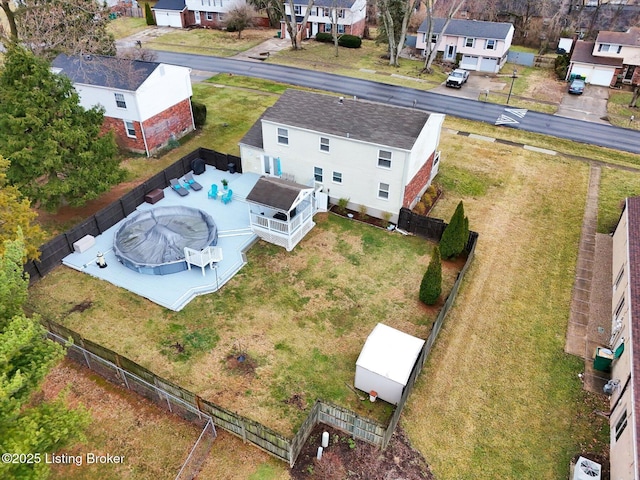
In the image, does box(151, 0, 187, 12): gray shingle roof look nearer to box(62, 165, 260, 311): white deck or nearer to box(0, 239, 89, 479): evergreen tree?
box(62, 165, 260, 311): white deck

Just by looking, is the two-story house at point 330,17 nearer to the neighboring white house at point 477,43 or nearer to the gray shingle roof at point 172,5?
the neighboring white house at point 477,43

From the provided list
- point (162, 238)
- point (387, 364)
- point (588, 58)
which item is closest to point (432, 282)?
point (387, 364)

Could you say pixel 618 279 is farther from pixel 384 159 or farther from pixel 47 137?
pixel 47 137

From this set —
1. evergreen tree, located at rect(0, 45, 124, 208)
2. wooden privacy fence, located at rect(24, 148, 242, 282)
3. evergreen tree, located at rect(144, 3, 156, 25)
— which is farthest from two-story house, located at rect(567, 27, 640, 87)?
evergreen tree, located at rect(144, 3, 156, 25)

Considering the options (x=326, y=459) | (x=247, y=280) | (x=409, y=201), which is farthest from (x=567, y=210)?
(x=326, y=459)

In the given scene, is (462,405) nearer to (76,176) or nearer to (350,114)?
(350,114)
